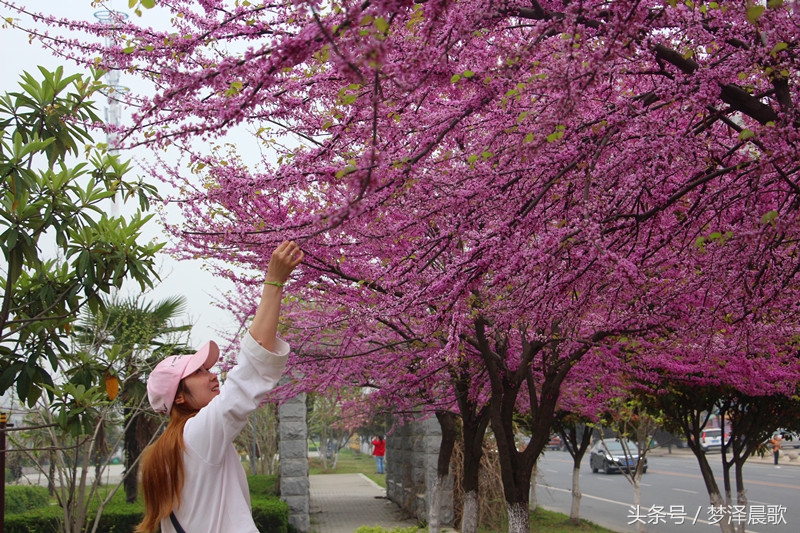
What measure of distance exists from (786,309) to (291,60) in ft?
14.5

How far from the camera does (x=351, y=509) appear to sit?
2083 cm

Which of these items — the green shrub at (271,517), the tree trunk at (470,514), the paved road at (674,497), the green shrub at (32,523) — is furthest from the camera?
the paved road at (674,497)

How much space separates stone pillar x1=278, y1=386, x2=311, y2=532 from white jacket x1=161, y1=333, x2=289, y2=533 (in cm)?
1172

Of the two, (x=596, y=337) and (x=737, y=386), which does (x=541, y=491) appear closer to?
(x=737, y=386)

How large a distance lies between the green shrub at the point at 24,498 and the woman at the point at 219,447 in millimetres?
15694

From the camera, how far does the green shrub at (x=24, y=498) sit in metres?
17.4

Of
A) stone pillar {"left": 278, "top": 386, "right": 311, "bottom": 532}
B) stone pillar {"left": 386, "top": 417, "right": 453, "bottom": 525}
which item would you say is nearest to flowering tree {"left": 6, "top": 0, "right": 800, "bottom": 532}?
stone pillar {"left": 278, "top": 386, "right": 311, "bottom": 532}

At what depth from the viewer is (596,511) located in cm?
1934

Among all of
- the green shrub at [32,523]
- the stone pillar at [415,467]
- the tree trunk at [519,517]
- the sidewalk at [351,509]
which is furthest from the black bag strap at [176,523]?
the sidewalk at [351,509]

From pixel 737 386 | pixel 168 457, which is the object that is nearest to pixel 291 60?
pixel 168 457

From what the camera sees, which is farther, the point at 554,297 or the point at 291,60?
the point at 554,297

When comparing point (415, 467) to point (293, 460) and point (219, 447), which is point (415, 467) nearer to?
point (293, 460)

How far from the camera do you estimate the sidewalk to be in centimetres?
1705

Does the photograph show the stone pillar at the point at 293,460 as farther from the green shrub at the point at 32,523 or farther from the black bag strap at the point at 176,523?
the black bag strap at the point at 176,523
